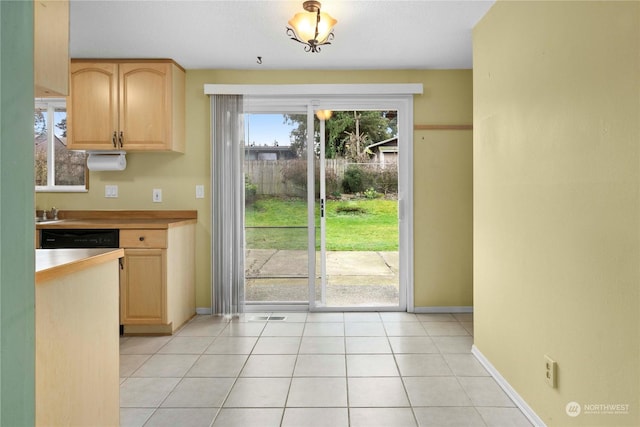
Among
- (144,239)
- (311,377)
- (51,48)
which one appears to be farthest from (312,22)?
(311,377)

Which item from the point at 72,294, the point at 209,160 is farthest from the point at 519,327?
the point at 209,160

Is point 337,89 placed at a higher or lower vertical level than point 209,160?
higher

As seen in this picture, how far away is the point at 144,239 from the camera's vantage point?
3.23 m

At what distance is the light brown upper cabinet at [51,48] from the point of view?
113 centimetres

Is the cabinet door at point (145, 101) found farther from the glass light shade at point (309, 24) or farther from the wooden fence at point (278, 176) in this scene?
the glass light shade at point (309, 24)

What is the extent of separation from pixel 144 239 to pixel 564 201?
9.59ft

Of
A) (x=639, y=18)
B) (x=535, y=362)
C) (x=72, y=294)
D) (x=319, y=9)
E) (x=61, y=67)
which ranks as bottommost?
(x=535, y=362)

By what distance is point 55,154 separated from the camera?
3.90 metres

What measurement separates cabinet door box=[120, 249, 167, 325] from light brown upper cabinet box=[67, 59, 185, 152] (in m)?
1.01

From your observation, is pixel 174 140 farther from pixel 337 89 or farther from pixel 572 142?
pixel 572 142

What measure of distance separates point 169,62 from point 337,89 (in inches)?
59.9

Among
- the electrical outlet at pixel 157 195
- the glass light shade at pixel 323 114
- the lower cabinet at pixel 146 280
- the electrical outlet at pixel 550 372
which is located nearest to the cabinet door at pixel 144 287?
the lower cabinet at pixel 146 280

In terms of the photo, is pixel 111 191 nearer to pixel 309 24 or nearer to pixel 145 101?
pixel 145 101

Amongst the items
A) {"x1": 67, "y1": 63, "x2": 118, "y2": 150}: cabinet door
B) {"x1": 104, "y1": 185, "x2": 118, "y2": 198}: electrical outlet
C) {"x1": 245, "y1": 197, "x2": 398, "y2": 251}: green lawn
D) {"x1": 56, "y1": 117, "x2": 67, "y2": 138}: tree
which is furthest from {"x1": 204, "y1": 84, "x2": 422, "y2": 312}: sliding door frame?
{"x1": 56, "y1": 117, "x2": 67, "y2": 138}: tree
